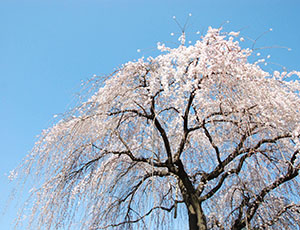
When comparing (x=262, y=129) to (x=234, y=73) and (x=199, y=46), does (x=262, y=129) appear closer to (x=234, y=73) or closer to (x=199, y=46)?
(x=234, y=73)

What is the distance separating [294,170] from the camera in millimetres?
3773

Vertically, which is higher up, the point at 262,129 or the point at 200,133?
the point at 200,133

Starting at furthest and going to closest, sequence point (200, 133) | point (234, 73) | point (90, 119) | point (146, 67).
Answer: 1. point (200, 133)
2. point (146, 67)
3. point (90, 119)
4. point (234, 73)

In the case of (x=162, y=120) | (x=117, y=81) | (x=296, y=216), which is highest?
(x=117, y=81)

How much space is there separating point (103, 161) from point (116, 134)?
1.52ft

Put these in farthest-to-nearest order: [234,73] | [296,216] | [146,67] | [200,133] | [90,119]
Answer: [200,133], [296,216], [146,67], [90,119], [234,73]

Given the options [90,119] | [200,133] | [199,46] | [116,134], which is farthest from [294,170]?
[90,119]

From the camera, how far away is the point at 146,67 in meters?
3.87

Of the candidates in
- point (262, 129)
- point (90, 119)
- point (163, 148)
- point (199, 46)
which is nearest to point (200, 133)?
point (163, 148)

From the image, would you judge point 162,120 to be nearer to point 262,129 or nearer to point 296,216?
point 262,129

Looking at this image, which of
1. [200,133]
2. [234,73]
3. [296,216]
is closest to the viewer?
[234,73]

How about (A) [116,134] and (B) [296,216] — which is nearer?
(A) [116,134]

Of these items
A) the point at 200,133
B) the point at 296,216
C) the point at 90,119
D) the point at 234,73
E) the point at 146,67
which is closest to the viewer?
the point at 234,73

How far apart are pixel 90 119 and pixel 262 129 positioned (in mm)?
2105
